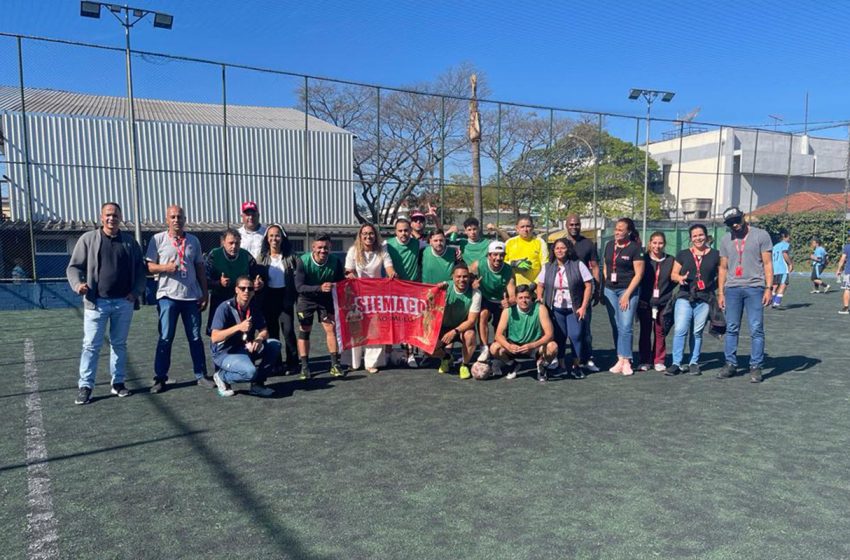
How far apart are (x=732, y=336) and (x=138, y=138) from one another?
22.3 metres

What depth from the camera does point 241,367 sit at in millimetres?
5762

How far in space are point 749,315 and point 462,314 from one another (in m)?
3.12

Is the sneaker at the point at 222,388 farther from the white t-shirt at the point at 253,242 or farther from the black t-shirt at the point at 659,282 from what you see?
the black t-shirt at the point at 659,282

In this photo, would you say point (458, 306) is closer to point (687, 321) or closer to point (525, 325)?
point (525, 325)

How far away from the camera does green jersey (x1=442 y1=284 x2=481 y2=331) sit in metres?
6.78

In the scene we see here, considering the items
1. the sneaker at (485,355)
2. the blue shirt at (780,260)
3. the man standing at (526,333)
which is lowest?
the sneaker at (485,355)

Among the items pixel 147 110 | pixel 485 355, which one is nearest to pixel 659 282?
pixel 485 355

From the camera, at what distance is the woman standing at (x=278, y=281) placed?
6512mm

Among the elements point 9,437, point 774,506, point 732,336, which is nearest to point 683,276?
point 732,336

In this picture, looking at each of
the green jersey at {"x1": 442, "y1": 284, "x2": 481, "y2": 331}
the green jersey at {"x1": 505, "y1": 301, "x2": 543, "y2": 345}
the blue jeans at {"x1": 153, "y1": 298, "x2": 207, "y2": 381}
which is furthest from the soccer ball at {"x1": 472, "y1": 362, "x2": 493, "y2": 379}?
the blue jeans at {"x1": 153, "y1": 298, "x2": 207, "y2": 381}

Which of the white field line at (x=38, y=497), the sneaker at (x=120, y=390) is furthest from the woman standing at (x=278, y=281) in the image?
the white field line at (x=38, y=497)

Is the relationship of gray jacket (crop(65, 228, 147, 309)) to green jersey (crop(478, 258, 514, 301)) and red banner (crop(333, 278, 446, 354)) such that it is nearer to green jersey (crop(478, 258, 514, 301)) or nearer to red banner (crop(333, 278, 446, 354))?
red banner (crop(333, 278, 446, 354))

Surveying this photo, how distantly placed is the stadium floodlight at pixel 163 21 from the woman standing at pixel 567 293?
12.6 metres

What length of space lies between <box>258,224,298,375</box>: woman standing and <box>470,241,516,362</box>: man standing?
2.11m
